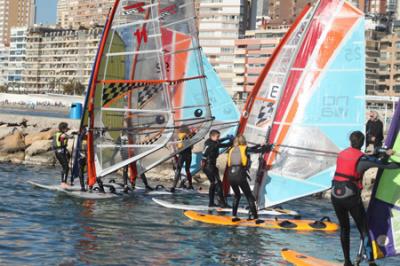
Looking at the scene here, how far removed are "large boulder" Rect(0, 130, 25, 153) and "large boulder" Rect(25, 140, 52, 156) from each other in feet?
1.89

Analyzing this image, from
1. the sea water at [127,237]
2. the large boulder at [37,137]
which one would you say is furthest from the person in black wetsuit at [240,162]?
the large boulder at [37,137]

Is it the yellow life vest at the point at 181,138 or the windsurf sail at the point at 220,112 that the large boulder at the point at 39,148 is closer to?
the windsurf sail at the point at 220,112

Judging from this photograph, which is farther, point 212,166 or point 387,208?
point 212,166

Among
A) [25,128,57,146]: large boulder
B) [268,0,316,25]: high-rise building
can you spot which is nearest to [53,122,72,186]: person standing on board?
[25,128,57,146]: large boulder

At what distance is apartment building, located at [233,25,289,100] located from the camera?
133000 millimetres

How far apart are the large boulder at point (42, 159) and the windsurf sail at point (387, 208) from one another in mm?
18914

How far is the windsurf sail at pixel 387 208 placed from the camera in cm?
974

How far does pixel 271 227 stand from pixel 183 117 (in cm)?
597

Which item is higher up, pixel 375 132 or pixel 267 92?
pixel 267 92

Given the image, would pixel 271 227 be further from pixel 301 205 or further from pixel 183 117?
pixel 183 117

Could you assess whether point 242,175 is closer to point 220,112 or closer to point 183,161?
point 183,161

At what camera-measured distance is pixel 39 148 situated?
28.2 metres

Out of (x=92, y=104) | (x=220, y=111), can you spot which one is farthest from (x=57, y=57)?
(x=92, y=104)

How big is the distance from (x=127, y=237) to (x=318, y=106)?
444 centimetres
